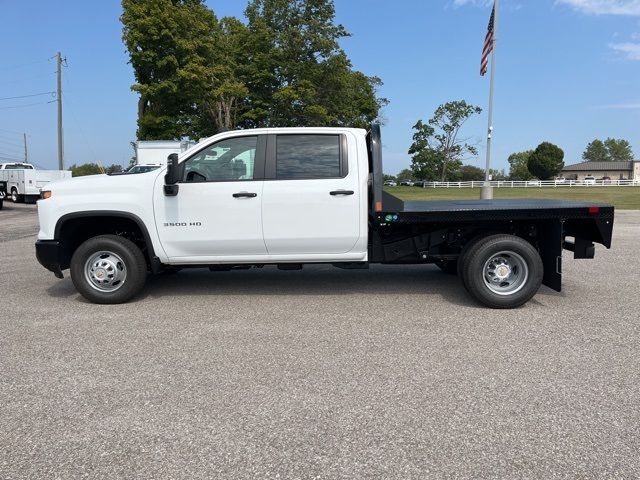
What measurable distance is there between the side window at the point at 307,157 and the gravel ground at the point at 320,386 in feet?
4.98

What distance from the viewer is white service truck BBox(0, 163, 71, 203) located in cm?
2394

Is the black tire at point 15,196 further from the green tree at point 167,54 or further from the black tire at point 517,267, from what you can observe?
the black tire at point 517,267

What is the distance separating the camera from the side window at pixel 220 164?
5586mm

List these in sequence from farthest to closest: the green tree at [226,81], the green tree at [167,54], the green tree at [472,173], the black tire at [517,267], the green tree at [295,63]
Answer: the green tree at [472,173]
the green tree at [295,63]
the green tree at [226,81]
the green tree at [167,54]
the black tire at [517,267]

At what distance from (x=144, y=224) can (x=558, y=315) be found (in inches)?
184

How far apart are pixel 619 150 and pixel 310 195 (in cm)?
16161

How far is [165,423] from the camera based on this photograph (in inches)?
120

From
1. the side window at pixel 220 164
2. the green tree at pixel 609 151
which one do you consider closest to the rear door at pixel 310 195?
the side window at pixel 220 164

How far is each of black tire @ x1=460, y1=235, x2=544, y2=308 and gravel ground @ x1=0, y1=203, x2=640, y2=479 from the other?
18 cm

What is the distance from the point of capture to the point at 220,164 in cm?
561

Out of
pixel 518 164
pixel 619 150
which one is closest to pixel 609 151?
pixel 619 150

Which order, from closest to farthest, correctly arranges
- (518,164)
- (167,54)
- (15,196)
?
(15,196) < (167,54) < (518,164)

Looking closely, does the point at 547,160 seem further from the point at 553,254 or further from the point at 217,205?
the point at 217,205

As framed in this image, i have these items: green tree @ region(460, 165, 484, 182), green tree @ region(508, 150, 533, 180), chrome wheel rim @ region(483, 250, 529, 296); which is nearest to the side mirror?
chrome wheel rim @ region(483, 250, 529, 296)
